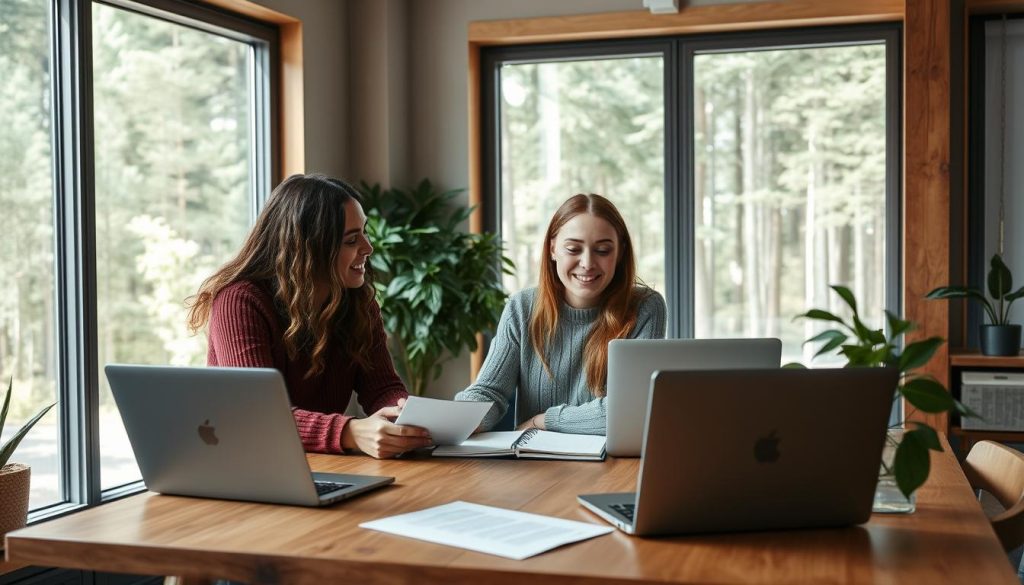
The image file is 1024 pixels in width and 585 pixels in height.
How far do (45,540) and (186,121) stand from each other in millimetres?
2514

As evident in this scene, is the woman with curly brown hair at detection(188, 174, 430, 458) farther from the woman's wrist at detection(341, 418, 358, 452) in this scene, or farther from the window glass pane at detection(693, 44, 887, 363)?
the window glass pane at detection(693, 44, 887, 363)

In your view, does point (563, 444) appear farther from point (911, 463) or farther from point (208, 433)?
point (911, 463)

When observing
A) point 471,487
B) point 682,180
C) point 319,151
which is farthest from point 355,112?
point 471,487

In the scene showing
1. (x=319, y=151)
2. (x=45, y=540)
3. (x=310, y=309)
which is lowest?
(x=45, y=540)

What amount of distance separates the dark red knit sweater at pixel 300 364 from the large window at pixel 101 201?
1.07m

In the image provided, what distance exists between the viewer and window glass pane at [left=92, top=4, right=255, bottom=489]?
3453 millimetres

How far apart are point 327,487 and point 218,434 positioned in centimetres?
21

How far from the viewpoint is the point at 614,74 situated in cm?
477

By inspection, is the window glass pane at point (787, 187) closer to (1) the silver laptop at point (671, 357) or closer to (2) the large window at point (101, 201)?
(2) the large window at point (101, 201)

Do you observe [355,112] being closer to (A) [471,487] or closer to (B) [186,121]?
(B) [186,121]

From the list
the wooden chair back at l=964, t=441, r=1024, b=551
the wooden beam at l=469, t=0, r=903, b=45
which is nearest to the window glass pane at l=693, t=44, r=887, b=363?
the wooden beam at l=469, t=0, r=903, b=45

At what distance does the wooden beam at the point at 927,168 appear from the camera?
396cm

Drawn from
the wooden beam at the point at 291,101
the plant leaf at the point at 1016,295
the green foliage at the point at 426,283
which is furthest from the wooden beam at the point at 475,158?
the plant leaf at the point at 1016,295

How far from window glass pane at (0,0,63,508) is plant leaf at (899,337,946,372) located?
2545 mm
